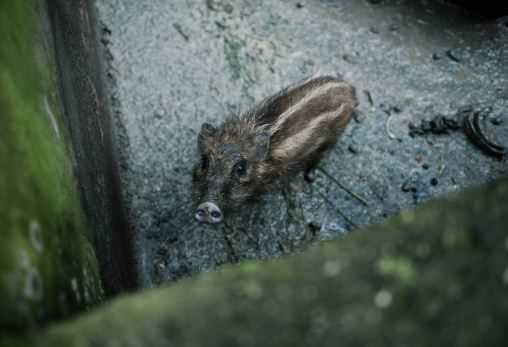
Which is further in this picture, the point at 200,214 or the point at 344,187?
the point at 344,187

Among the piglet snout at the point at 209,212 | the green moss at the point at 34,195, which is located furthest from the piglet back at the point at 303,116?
the green moss at the point at 34,195

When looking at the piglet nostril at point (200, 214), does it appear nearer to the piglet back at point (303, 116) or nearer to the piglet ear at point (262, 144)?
the piglet ear at point (262, 144)

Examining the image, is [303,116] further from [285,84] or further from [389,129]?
[389,129]

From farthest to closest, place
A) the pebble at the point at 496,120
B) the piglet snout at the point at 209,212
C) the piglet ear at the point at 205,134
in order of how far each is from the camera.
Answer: the pebble at the point at 496,120 < the piglet ear at the point at 205,134 < the piglet snout at the point at 209,212

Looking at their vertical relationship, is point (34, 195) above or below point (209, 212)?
above

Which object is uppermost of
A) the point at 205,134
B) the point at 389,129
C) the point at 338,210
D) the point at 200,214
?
the point at 205,134

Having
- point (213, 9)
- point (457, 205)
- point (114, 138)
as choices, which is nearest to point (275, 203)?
point (114, 138)

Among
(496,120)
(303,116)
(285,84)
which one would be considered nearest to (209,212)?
(303,116)
